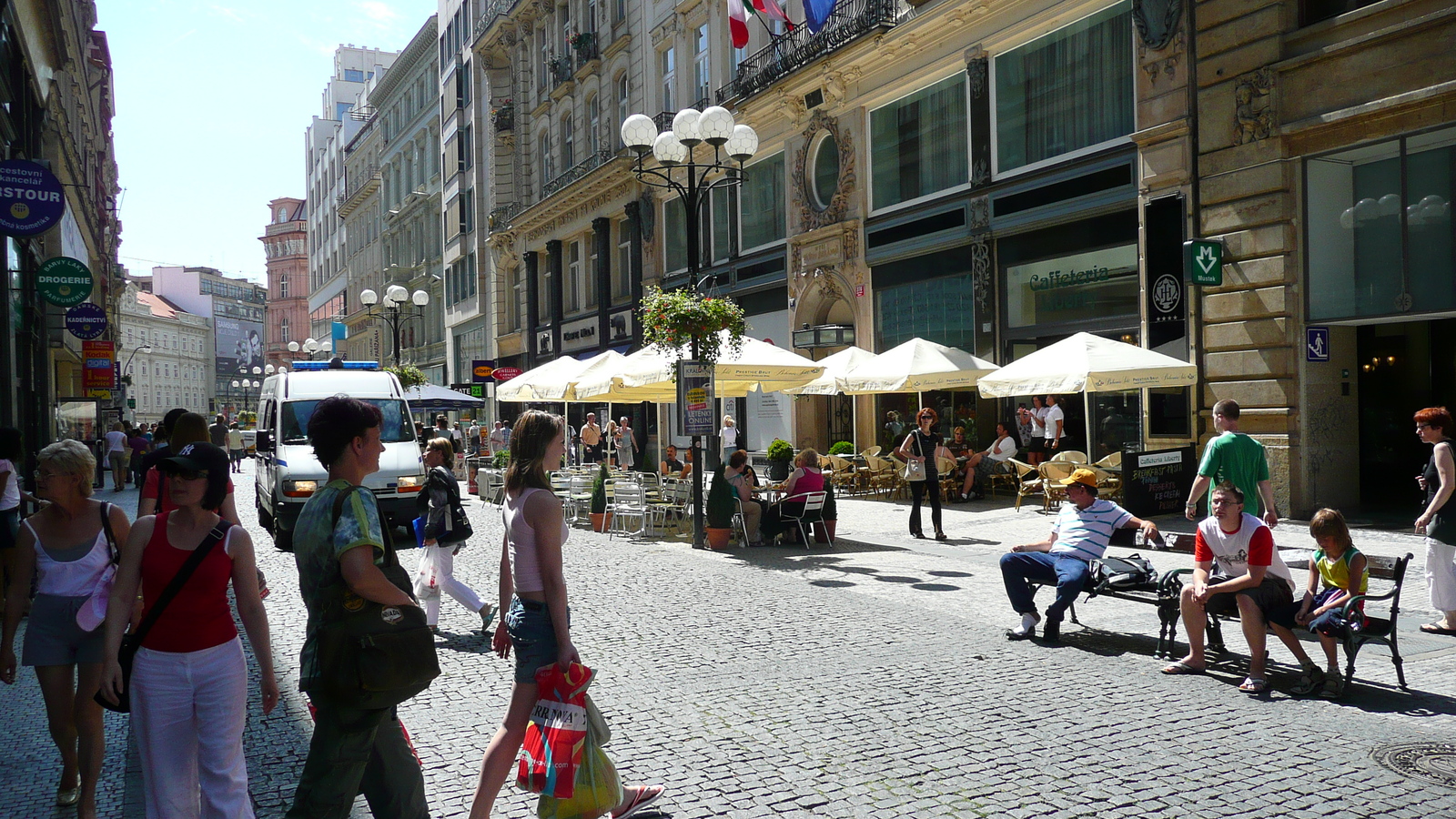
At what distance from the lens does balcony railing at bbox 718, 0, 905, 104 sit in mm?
22484

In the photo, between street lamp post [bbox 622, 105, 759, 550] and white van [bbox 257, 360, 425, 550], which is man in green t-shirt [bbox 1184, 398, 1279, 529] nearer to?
street lamp post [bbox 622, 105, 759, 550]

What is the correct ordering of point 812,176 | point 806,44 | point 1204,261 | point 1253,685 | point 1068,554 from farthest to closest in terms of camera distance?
point 812,176 → point 806,44 → point 1204,261 → point 1068,554 → point 1253,685

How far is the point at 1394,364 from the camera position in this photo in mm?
16672

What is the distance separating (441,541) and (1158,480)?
1045 centimetres

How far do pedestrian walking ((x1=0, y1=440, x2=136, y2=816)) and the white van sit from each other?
29.3 ft

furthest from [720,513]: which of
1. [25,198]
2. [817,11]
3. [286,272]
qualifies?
[286,272]

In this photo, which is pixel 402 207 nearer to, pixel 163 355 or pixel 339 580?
pixel 163 355

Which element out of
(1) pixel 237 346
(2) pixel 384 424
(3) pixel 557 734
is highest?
(1) pixel 237 346

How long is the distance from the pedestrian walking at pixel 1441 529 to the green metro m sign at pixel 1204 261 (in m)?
7.23

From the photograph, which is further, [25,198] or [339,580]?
[25,198]

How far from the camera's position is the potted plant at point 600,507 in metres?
16.9

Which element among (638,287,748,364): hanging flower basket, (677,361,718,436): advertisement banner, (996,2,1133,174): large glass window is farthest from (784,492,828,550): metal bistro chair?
(996,2,1133,174): large glass window

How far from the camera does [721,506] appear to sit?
14266 millimetres

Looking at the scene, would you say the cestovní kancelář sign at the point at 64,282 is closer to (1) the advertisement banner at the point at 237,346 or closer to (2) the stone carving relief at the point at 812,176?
(2) the stone carving relief at the point at 812,176
